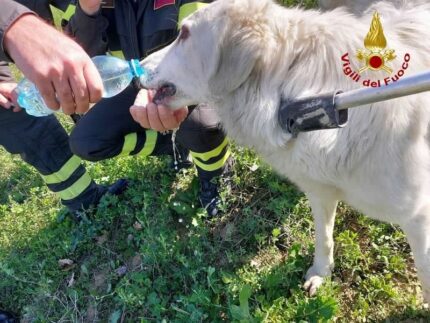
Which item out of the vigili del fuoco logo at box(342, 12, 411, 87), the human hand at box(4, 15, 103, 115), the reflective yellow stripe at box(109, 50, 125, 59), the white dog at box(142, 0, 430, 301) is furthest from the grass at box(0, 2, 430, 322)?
the human hand at box(4, 15, 103, 115)

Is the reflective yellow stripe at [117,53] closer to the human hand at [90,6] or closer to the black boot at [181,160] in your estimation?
the human hand at [90,6]

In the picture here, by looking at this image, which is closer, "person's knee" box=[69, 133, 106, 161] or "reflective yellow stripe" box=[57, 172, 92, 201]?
"person's knee" box=[69, 133, 106, 161]

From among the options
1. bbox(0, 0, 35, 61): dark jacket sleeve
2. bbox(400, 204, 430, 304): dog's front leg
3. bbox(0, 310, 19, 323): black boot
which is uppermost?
bbox(0, 0, 35, 61): dark jacket sleeve

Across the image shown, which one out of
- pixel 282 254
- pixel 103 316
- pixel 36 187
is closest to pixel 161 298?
pixel 103 316

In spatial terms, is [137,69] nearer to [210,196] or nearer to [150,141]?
[150,141]

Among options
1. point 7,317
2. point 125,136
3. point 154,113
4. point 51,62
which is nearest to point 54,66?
point 51,62

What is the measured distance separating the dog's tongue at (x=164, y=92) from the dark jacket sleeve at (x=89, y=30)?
679 millimetres

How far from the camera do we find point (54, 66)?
1519 millimetres

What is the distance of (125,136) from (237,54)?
152 centimetres

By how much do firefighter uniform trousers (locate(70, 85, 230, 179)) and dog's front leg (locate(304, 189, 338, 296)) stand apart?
2.85ft

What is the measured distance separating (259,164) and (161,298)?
4.06ft

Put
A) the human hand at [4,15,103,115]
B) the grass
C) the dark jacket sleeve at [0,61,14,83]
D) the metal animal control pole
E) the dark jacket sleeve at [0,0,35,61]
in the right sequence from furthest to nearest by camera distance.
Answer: the dark jacket sleeve at [0,61,14,83] → the grass → the dark jacket sleeve at [0,0,35,61] → the human hand at [4,15,103,115] → the metal animal control pole

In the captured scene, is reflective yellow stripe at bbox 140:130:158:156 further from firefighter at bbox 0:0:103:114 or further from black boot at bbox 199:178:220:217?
firefighter at bbox 0:0:103:114

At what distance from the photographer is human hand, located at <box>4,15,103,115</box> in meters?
1.53
